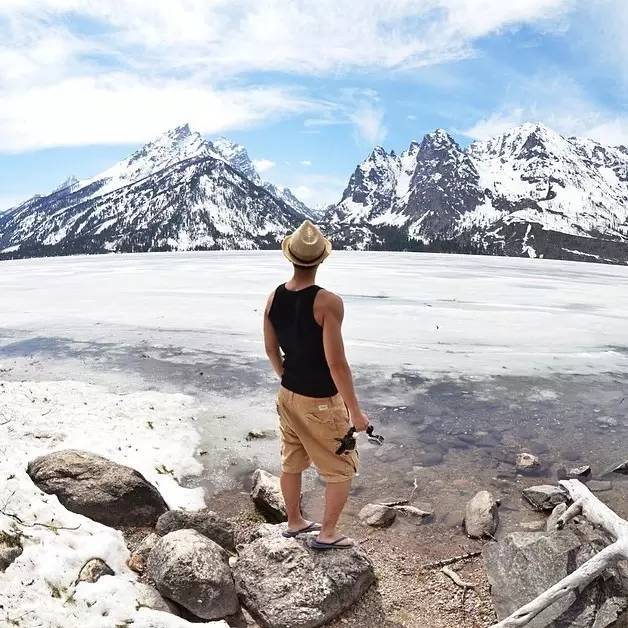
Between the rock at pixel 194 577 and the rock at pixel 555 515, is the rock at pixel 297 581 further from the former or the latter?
the rock at pixel 555 515

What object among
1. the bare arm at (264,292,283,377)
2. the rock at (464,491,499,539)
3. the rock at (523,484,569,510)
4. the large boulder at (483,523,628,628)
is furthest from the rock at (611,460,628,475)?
the bare arm at (264,292,283,377)

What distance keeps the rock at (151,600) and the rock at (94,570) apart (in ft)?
1.17

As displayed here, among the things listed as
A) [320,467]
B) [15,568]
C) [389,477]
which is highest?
[320,467]

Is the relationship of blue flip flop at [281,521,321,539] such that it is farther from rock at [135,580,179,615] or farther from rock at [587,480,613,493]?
rock at [587,480,613,493]

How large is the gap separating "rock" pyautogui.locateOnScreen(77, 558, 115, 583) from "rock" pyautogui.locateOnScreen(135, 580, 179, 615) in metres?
0.36

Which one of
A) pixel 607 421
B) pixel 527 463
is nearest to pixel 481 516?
pixel 527 463

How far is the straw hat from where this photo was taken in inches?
185

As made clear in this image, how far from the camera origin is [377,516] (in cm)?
670

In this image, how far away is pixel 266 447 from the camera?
884cm

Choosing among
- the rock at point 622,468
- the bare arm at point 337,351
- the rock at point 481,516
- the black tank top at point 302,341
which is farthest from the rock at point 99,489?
the rock at point 622,468

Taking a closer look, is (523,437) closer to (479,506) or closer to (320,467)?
(479,506)

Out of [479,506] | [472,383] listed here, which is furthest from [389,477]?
[472,383]

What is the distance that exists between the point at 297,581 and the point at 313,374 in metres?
1.91

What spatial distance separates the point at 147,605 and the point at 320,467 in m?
1.83
